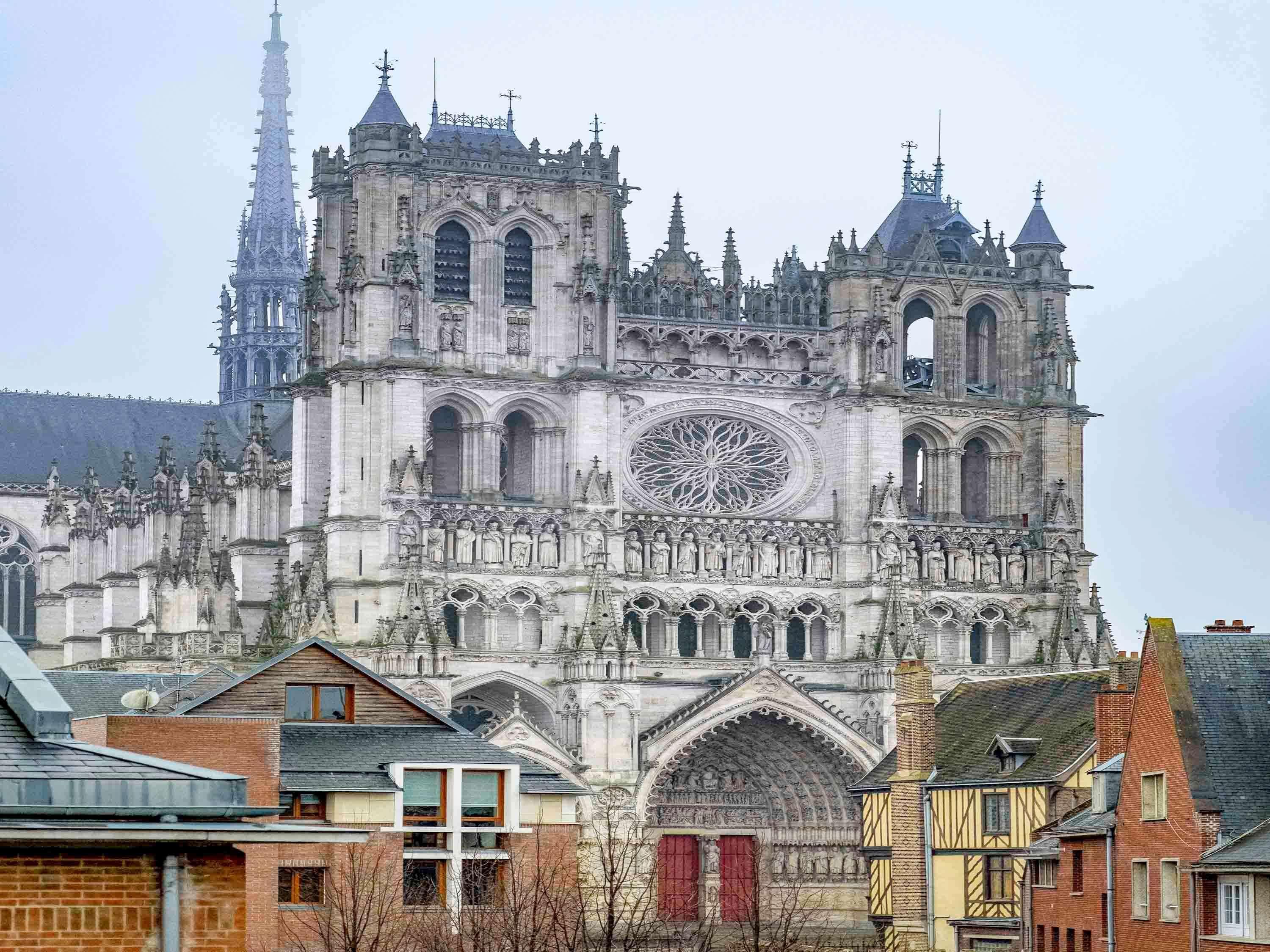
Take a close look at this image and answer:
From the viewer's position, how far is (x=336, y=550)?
8050 cm

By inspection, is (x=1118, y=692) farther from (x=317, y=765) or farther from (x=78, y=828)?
(x=78, y=828)

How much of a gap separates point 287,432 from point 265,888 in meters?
65.4

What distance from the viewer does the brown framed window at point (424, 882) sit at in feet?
139

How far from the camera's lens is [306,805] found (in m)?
42.5

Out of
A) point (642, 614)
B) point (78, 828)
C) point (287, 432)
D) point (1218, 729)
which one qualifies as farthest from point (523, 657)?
point (78, 828)

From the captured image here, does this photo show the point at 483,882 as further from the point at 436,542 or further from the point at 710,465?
the point at 710,465

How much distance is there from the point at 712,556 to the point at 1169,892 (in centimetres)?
4098

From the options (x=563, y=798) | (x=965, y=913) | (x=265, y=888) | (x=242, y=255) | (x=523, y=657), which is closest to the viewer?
(x=265, y=888)

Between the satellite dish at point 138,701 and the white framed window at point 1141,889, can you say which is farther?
the white framed window at point 1141,889

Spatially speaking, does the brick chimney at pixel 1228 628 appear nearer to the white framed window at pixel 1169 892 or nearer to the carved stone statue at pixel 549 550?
the white framed window at pixel 1169 892

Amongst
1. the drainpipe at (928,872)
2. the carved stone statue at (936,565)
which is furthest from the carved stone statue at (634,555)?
the drainpipe at (928,872)

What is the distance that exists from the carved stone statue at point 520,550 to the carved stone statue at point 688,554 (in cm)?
463

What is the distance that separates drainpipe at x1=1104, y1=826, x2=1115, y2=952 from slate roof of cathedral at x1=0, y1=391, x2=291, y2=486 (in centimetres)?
6358

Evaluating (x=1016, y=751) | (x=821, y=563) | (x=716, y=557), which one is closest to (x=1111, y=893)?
(x=1016, y=751)
